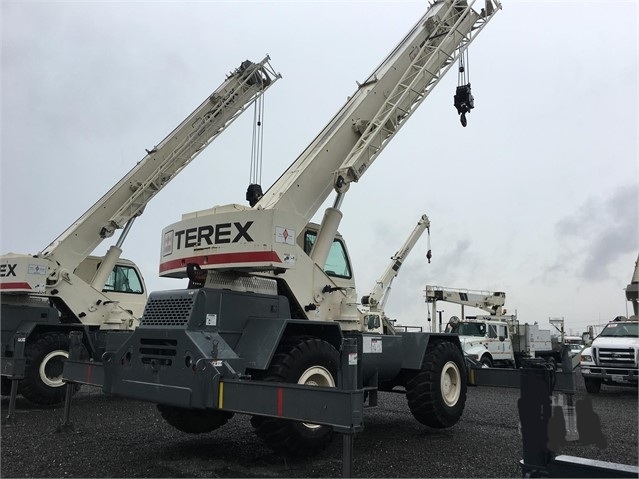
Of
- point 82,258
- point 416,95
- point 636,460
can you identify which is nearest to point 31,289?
point 82,258

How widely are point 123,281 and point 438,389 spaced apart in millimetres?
8543

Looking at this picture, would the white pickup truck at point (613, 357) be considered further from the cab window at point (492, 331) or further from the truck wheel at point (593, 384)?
the cab window at point (492, 331)

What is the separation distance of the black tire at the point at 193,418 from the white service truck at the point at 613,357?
1082 cm

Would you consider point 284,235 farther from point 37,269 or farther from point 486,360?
point 486,360

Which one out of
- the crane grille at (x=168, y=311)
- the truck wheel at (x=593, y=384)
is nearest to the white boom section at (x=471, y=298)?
the truck wheel at (x=593, y=384)

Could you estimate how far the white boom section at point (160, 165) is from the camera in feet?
40.8

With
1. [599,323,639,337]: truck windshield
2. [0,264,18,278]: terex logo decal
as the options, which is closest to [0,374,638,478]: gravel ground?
[0,264,18,278]: terex logo decal

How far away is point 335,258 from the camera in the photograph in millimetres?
8453

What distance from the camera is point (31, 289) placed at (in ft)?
36.1

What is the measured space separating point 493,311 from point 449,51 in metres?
16.6

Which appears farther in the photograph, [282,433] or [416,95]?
[416,95]

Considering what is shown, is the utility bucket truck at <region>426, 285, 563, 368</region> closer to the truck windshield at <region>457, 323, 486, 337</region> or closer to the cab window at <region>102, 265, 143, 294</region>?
the truck windshield at <region>457, 323, 486, 337</region>

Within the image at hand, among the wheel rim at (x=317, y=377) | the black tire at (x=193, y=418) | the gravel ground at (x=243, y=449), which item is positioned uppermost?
the wheel rim at (x=317, y=377)

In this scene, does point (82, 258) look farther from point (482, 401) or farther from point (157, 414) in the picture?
point (482, 401)
